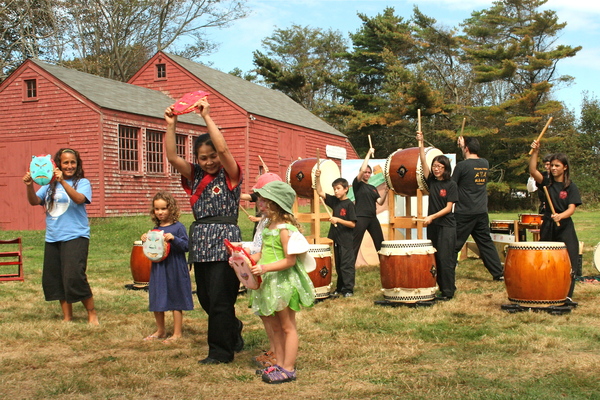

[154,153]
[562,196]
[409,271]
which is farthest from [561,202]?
[154,153]

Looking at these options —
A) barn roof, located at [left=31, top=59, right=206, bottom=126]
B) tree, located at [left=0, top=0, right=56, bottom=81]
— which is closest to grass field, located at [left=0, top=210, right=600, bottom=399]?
barn roof, located at [left=31, top=59, right=206, bottom=126]

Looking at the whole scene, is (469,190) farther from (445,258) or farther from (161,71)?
(161,71)

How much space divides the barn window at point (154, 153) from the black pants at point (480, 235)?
15.5 m

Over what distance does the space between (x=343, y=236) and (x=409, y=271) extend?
1.31 m

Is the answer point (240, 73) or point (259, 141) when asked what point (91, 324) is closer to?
point (259, 141)

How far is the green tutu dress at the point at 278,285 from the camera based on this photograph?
14.1ft

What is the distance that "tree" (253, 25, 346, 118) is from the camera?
4519 centimetres

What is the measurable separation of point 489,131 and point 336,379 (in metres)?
28.8

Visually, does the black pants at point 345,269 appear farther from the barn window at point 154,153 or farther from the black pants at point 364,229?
the barn window at point 154,153

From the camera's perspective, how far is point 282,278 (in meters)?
4.39

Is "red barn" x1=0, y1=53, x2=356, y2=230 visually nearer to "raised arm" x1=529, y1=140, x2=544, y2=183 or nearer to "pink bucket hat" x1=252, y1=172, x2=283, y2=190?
"raised arm" x1=529, y1=140, x2=544, y2=183

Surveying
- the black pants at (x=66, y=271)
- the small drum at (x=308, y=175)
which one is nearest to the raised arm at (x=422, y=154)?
the small drum at (x=308, y=175)

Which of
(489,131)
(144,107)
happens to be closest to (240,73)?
(489,131)

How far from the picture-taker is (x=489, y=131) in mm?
31328
